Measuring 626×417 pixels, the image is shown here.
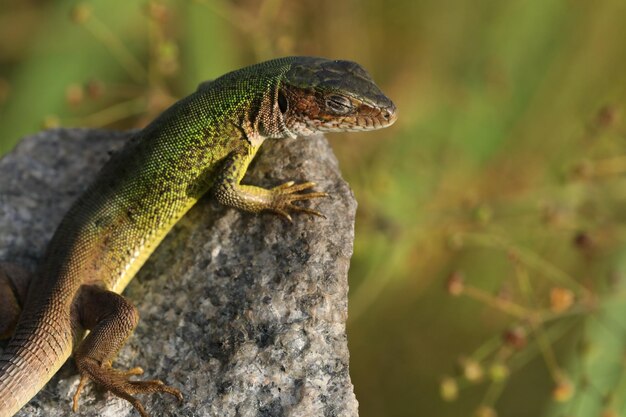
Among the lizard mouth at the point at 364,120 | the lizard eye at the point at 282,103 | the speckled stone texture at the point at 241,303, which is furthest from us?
the lizard eye at the point at 282,103

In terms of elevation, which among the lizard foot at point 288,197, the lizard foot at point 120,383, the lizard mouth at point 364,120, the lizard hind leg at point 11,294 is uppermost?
the lizard mouth at point 364,120

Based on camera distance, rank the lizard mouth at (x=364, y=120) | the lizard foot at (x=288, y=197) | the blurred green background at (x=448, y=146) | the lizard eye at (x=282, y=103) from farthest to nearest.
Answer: the blurred green background at (x=448, y=146) < the lizard eye at (x=282, y=103) < the lizard mouth at (x=364, y=120) < the lizard foot at (x=288, y=197)

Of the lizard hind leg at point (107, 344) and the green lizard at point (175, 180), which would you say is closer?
the lizard hind leg at point (107, 344)

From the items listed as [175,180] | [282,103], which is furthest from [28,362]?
[282,103]

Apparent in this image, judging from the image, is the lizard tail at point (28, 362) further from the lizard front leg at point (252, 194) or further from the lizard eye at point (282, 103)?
the lizard eye at point (282, 103)

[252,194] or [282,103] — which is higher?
[282,103]

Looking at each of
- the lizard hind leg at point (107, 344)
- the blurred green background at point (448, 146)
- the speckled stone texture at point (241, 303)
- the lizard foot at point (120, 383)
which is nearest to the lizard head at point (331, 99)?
the speckled stone texture at point (241, 303)

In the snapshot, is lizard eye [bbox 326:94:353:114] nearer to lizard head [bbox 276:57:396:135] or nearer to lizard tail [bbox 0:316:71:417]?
lizard head [bbox 276:57:396:135]

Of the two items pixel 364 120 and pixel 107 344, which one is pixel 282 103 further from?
pixel 107 344
